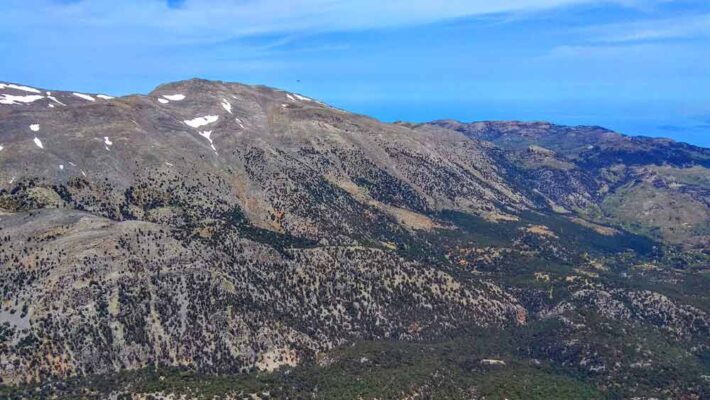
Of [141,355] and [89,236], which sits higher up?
[89,236]

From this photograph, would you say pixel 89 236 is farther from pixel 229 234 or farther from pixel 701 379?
pixel 701 379

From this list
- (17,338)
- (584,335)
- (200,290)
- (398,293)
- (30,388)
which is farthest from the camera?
(398,293)

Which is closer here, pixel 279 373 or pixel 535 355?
pixel 279 373

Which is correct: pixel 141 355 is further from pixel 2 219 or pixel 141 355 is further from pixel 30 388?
pixel 2 219

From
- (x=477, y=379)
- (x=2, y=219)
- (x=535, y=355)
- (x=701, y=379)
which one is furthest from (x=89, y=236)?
(x=701, y=379)

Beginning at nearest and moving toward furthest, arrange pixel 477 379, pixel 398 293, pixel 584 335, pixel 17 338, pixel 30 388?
pixel 30 388 → pixel 17 338 → pixel 477 379 → pixel 584 335 → pixel 398 293

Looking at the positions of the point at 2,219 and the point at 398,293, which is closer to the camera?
the point at 2,219

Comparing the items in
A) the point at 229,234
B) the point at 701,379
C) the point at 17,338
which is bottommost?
the point at 701,379

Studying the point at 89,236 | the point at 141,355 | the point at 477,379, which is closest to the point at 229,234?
the point at 89,236

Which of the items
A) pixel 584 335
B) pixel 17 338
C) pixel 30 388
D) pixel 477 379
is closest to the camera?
Answer: pixel 30 388
